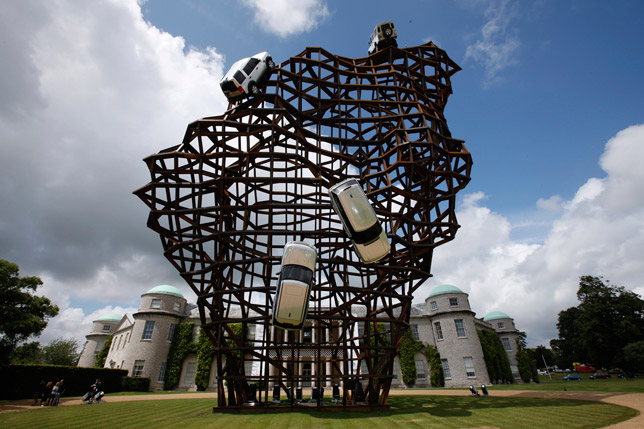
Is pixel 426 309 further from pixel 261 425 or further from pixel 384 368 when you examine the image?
pixel 261 425

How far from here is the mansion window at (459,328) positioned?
40269 millimetres

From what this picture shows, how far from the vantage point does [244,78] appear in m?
16.0

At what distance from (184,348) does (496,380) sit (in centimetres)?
4067

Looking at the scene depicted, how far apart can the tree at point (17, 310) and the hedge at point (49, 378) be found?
1352 mm

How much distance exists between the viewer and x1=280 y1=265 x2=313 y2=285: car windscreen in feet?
38.5

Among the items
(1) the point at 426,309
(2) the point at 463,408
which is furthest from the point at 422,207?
(1) the point at 426,309

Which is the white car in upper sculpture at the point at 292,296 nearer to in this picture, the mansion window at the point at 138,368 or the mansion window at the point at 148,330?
the mansion window at the point at 138,368

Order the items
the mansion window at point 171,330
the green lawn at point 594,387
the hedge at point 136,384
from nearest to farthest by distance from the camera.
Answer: the green lawn at point 594,387, the hedge at point 136,384, the mansion window at point 171,330

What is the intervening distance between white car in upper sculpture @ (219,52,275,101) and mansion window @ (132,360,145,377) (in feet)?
114

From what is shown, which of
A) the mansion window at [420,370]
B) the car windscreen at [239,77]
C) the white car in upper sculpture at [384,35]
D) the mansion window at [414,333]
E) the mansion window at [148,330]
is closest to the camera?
the car windscreen at [239,77]

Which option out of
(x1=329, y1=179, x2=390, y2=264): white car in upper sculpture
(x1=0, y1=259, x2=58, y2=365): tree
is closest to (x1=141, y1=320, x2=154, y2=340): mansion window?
(x1=0, y1=259, x2=58, y2=365): tree

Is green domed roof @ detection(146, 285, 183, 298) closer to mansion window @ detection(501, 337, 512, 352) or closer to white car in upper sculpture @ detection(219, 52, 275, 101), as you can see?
white car in upper sculpture @ detection(219, 52, 275, 101)

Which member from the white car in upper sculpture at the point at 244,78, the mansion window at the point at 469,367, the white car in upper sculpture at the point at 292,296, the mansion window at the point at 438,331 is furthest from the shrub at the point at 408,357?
the white car in upper sculpture at the point at 244,78

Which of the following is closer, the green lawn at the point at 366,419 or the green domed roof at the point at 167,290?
the green lawn at the point at 366,419
